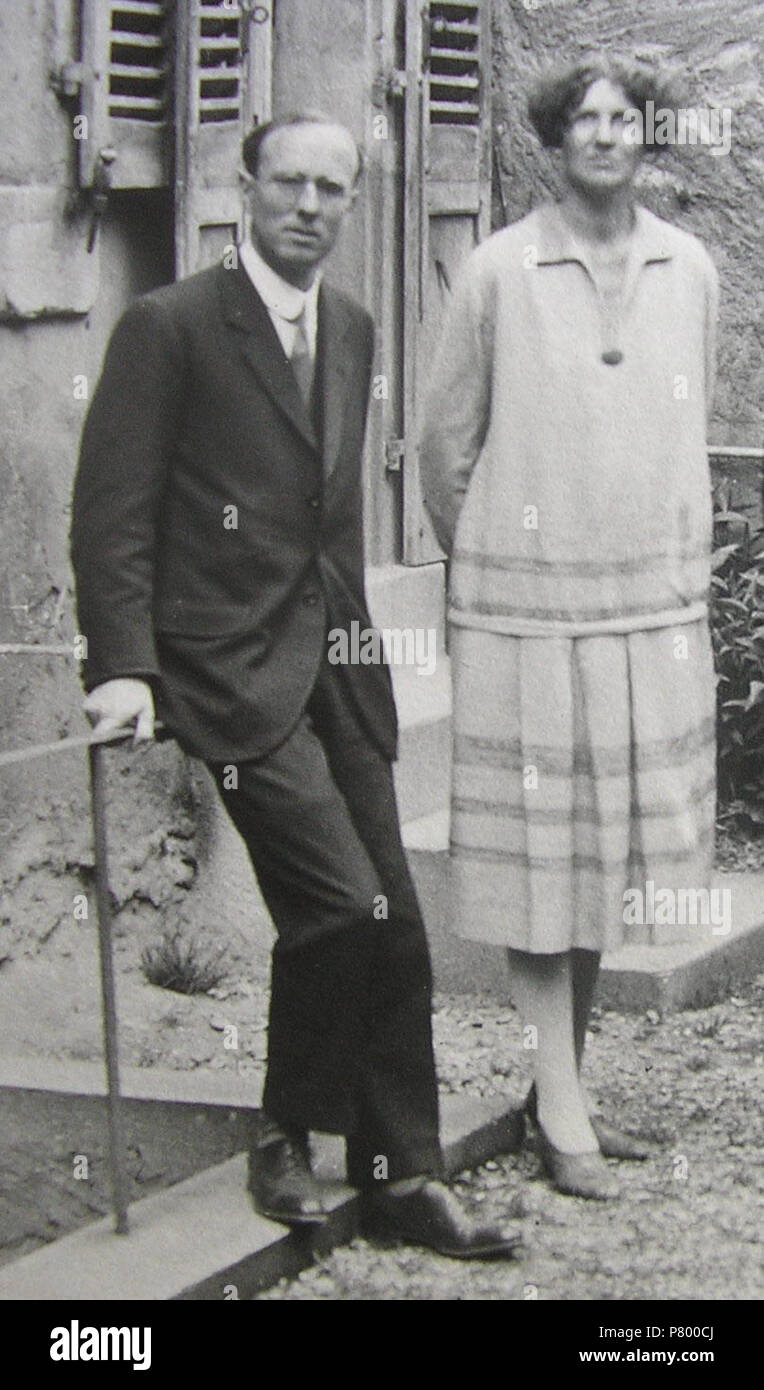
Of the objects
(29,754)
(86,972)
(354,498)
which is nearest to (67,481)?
(86,972)

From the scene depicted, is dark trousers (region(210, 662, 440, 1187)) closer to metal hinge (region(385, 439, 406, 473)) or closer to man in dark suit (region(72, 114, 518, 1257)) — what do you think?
man in dark suit (region(72, 114, 518, 1257))

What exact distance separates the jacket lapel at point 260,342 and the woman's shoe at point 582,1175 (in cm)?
148

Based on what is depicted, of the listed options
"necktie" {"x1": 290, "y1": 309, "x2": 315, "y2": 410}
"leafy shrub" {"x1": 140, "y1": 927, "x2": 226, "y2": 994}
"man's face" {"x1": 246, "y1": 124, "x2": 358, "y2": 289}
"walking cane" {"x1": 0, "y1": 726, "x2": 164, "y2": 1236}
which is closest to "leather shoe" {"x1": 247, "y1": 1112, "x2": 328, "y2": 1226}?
"walking cane" {"x1": 0, "y1": 726, "x2": 164, "y2": 1236}

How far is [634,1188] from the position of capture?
4.43 metres

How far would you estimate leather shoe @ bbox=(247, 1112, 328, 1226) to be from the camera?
12.9ft

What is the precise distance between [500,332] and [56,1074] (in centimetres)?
175

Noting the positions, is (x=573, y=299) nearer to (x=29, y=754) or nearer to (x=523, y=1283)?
(x=29, y=754)

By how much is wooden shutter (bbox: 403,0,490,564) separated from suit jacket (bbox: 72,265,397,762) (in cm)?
291

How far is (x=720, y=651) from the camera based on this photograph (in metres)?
6.84

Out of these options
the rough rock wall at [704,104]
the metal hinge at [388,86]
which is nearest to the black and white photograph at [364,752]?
the metal hinge at [388,86]

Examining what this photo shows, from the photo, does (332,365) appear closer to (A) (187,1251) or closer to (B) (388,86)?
(A) (187,1251)

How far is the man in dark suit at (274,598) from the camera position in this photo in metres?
3.70

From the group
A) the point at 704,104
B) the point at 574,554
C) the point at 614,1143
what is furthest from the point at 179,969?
the point at 704,104

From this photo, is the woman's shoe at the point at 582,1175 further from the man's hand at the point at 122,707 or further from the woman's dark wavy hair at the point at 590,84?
the woman's dark wavy hair at the point at 590,84
